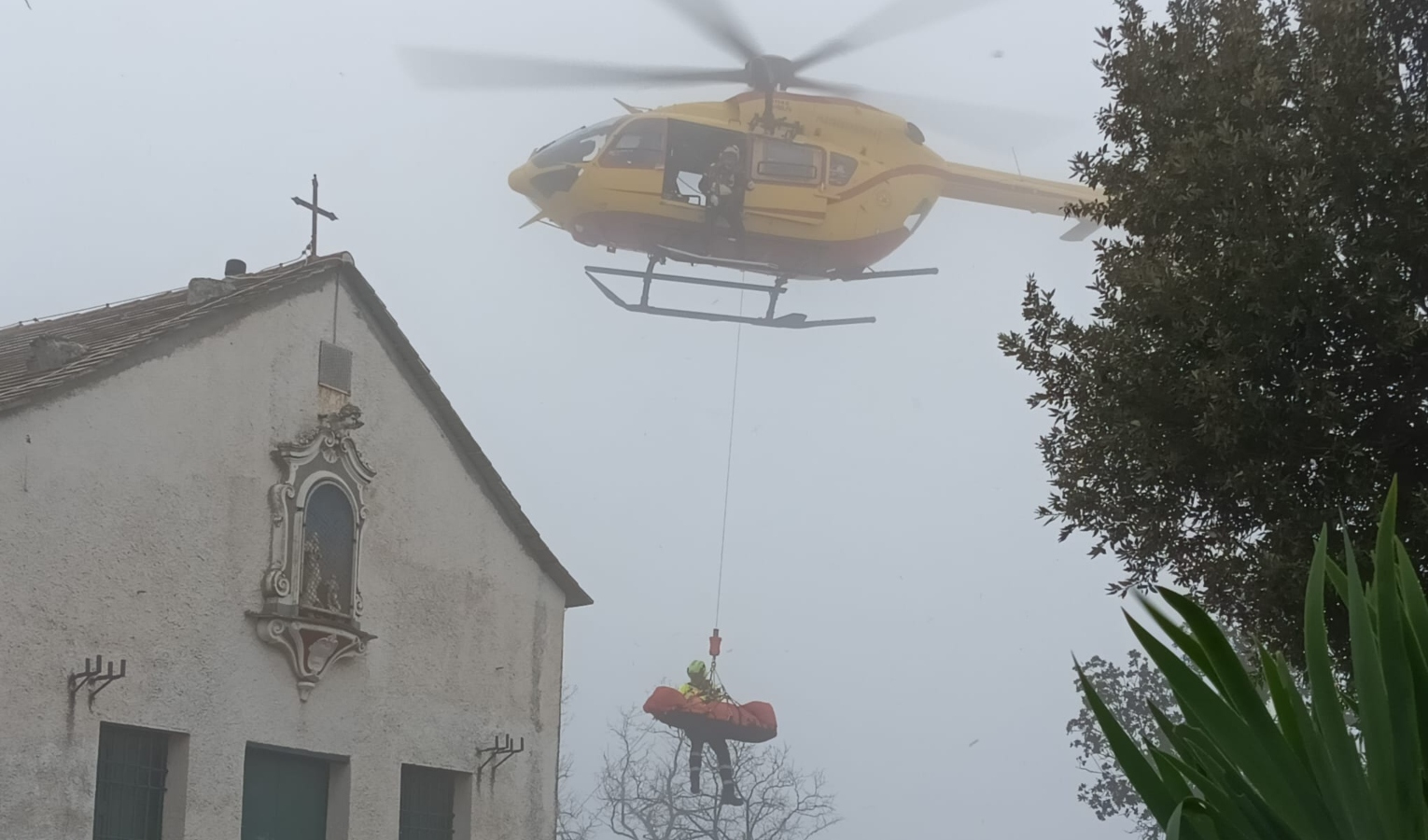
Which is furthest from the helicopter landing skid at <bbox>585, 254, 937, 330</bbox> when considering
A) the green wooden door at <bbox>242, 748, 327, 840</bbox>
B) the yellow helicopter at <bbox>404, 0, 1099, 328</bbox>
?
the green wooden door at <bbox>242, 748, 327, 840</bbox>

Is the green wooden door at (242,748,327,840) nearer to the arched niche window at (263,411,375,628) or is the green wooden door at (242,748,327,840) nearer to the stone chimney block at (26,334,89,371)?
the arched niche window at (263,411,375,628)

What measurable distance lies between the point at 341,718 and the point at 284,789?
857mm

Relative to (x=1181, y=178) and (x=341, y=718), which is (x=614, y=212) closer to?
(x=341, y=718)

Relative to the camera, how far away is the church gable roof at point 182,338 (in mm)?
13766

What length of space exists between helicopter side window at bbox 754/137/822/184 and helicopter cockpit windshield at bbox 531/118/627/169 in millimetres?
2499

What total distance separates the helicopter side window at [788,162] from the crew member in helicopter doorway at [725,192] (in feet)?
1.53

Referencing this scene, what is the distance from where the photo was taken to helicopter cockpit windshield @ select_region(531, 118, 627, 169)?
2658 cm

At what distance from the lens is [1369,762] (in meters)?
3.51

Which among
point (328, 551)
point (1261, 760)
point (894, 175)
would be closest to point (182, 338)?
point (328, 551)

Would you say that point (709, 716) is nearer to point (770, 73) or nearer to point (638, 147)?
point (638, 147)

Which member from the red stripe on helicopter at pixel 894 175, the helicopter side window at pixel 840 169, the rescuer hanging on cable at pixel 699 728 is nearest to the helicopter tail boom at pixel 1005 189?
the red stripe on helicopter at pixel 894 175

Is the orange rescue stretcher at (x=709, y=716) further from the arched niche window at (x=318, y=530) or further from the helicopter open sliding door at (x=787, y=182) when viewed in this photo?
the arched niche window at (x=318, y=530)

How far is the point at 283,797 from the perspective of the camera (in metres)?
14.9

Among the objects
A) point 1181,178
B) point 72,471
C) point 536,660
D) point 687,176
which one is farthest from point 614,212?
point 1181,178
